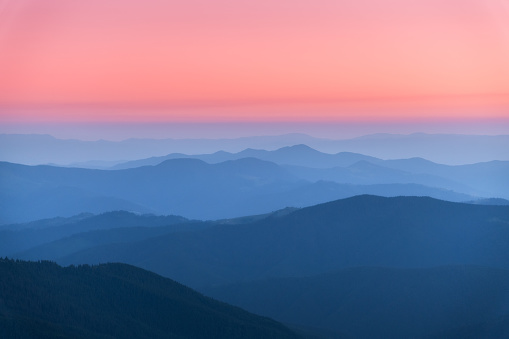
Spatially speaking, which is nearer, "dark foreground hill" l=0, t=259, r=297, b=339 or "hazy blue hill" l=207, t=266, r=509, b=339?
"dark foreground hill" l=0, t=259, r=297, b=339

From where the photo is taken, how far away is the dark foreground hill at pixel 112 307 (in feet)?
271

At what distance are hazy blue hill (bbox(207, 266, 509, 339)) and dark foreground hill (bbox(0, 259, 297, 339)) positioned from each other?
125 feet

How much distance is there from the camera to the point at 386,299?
142 meters

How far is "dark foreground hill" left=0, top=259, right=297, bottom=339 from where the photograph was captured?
82.8 meters

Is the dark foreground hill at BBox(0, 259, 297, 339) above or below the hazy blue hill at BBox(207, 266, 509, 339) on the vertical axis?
above

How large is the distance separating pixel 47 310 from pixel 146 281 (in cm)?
2486

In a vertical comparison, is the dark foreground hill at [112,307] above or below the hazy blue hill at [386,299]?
above

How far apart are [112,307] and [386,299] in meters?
70.2

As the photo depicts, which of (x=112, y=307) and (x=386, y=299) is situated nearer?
(x=112, y=307)

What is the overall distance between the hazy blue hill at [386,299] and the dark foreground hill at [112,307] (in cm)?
3815

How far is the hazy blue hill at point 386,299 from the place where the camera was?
129m

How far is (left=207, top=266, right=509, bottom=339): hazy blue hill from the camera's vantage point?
424ft

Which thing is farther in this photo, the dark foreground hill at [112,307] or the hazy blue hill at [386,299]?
the hazy blue hill at [386,299]

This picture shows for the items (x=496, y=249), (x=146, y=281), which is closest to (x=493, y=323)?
(x=146, y=281)
